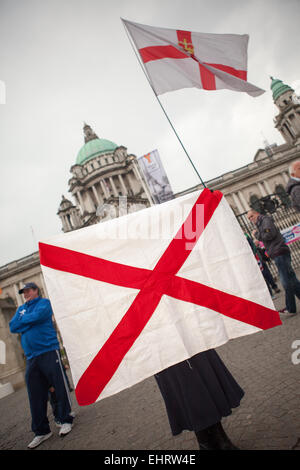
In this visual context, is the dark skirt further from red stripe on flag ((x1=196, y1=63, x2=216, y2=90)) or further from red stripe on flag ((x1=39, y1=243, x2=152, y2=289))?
red stripe on flag ((x1=196, y1=63, x2=216, y2=90))

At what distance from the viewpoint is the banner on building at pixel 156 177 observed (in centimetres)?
1939

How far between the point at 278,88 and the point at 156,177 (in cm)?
3672

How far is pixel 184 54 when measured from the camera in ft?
14.2

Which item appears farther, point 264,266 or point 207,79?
point 264,266

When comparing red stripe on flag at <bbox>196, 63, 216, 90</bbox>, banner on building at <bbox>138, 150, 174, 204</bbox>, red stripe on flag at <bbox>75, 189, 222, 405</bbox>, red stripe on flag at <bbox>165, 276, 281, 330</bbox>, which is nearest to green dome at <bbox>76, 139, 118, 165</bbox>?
banner on building at <bbox>138, 150, 174, 204</bbox>

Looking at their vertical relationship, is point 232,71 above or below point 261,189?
below

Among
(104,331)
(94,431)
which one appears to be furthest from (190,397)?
(94,431)

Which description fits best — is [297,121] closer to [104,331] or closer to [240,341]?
[240,341]

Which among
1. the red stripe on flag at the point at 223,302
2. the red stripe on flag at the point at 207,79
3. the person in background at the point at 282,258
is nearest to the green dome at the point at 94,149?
the red stripe on flag at the point at 207,79

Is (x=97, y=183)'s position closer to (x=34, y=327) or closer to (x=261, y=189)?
(x=261, y=189)

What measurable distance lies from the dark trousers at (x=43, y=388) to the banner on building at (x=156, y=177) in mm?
16239

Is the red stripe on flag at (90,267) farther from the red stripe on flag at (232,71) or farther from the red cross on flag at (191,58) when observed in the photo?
the red stripe on flag at (232,71)

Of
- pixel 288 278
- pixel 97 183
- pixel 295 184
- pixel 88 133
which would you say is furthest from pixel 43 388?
pixel 88 133

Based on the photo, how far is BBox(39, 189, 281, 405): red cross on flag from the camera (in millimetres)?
2004
